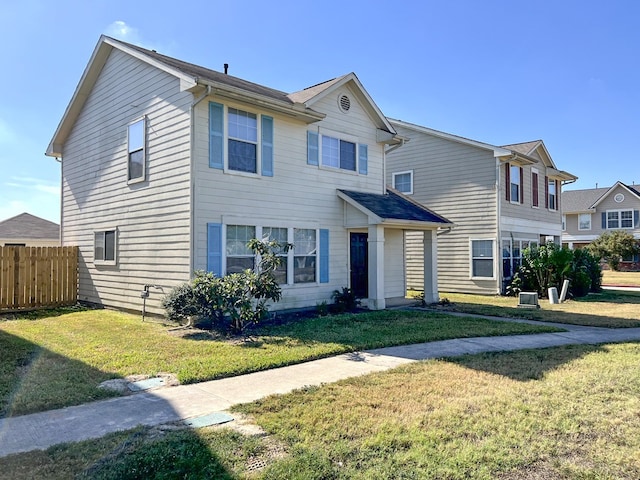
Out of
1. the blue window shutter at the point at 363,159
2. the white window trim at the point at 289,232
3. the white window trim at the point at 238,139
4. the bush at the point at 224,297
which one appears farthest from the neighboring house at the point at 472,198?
the bush at the point at 224,297

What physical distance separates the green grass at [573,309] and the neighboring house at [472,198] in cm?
158

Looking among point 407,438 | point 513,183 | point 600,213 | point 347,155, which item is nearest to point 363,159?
point 347,155

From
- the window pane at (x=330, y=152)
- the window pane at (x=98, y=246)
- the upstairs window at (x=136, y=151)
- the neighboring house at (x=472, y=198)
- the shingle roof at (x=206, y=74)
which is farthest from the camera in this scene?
the neighboring house at (x=472, y=198)

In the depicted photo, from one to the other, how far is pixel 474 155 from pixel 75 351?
51.3 ft

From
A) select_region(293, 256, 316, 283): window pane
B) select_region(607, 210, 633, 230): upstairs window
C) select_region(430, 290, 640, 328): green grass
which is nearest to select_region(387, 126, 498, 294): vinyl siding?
select_region(430, 290, 640, 328): green grass

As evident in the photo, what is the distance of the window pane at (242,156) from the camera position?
35.3 ft

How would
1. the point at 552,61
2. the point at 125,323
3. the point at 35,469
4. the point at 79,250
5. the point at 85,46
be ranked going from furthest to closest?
the point at 552,61 → the point at 79,250 → the point at 85,46 → the point at 125,323 → the point at 35,469

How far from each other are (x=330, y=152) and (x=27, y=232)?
860 inches

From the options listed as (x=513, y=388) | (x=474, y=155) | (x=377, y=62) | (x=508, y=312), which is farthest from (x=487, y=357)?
(x=474, y=155)

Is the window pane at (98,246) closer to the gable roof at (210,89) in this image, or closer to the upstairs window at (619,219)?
the gable roof at (210,89)

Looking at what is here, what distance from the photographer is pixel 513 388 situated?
18.1ft

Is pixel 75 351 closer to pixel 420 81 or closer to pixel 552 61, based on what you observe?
pixel 420 81

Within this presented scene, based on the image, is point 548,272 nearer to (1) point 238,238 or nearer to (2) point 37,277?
(1) point 238,238

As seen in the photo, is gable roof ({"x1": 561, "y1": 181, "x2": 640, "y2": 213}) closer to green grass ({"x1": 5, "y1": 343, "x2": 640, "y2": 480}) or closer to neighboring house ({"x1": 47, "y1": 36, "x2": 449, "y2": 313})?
neighboring house ({"x1": 47, "y1": 36, "x2": 449, "y2": 313})
